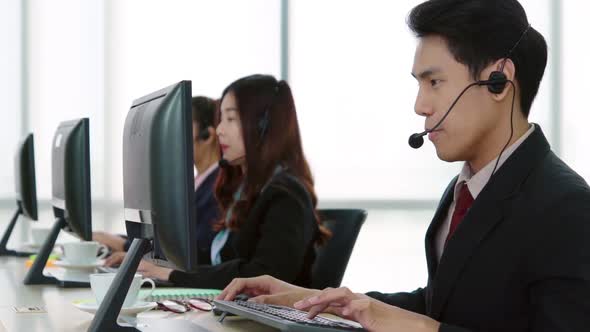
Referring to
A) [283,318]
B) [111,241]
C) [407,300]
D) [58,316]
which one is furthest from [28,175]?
[283,318]

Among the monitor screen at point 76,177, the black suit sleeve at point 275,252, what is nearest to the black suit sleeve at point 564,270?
the black suit sleeve at point 275,252

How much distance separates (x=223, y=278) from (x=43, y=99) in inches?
99.8

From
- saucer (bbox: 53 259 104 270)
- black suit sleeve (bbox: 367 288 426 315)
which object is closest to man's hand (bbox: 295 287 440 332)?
black suit sleeve (bbox: 367 288 426 315)

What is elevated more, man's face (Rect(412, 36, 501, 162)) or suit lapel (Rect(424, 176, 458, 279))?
man's face (Rect(412, 36, 501, 162))

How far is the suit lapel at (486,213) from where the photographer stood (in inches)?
52.4

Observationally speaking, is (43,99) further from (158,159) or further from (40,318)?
(158,159)

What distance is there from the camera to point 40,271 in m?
2.14

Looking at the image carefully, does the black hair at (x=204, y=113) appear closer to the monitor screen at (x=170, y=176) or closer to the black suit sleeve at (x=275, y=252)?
the black suit sleeve at (x=275, y=252)

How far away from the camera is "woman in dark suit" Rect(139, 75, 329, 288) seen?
7.35 ft

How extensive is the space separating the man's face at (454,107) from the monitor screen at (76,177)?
3.29 feet

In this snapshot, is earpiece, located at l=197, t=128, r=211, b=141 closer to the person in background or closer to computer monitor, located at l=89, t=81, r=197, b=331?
the person in background

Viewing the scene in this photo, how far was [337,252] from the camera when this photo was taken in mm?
2326

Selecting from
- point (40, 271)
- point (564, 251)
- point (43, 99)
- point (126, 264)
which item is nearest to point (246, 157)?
point (40, 271)

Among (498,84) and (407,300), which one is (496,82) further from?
(407,300)
